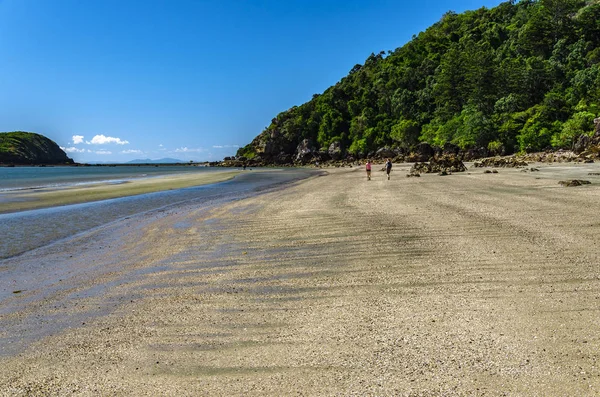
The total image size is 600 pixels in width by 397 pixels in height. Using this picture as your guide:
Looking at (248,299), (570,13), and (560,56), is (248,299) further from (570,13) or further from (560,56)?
(570,13)

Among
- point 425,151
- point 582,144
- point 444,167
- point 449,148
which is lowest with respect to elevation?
point 444,167

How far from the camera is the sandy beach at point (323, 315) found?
144 inches

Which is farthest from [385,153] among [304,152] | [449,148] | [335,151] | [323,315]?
[323,315]

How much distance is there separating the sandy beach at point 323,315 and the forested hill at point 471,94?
5854 cm

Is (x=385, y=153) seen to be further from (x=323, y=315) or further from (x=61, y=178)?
Answer: (x=323, y=315)

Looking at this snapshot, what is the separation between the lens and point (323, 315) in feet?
17.1

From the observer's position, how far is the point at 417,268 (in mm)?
7078

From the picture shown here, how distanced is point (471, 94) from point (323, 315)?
95768mm

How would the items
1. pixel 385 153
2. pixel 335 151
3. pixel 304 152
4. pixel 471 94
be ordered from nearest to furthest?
pixel 471 94, pixel 385 153, pixel 335 151, pixel 304 152

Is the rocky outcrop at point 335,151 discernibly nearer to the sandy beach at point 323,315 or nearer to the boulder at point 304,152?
the boulder at point 304,152

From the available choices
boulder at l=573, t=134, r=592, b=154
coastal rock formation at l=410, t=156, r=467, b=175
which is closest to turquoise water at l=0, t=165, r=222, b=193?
coastal rock formation at l=410, t=156, r=467, b=175

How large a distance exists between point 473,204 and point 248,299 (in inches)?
431

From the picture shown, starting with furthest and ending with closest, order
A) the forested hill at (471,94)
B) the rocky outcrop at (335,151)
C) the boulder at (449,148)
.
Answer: the rocky outcrop at (335,151) < the boulder at (449,148) < the forested hill at (471,94)

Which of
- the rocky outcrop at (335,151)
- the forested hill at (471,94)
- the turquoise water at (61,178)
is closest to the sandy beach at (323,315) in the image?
the turquoise water at (61,178)
